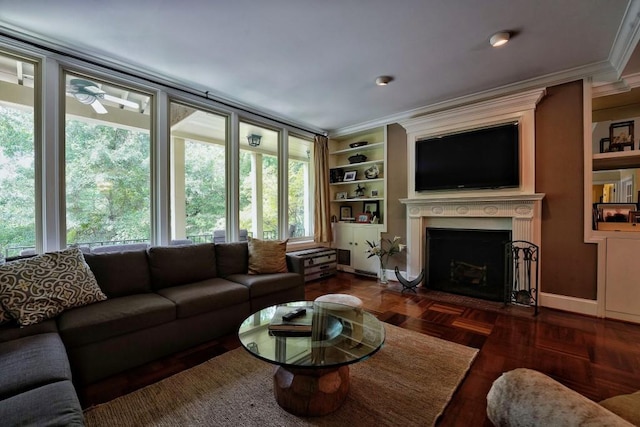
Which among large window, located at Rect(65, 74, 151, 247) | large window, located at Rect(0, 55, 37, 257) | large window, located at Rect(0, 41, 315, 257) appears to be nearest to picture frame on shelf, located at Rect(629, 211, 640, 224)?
large window, located at Rect(0, 41, 315, 257)

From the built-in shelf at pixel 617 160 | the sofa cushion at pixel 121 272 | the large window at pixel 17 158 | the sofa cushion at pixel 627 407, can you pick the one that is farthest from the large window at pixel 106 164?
the built-in shelf at pixel 617 160

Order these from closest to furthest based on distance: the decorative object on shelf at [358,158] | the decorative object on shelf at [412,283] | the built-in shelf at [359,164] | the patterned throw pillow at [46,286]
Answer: the patterned throw pillow at [46,286]
the decorative object on shelf at [412,283]
the built-in shelf at [359,164]
the decorative object on shelf at [358,158]

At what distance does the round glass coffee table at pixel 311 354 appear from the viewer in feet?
4.56

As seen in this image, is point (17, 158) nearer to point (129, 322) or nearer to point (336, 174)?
point (129, 322)

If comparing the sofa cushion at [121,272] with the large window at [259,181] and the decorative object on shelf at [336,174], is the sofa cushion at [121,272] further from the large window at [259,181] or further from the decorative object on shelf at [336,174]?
the decorative object on shelf at [336,174]

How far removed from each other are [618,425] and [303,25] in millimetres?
2643

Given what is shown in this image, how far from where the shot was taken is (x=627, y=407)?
97 cm

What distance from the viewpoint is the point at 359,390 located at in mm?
1665

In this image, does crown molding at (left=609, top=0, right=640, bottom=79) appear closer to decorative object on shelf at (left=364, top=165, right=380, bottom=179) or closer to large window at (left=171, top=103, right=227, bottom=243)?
decorative object on shelf at (left=364, top=165, right=380, bottom=179)

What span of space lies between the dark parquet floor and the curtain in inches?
69.5

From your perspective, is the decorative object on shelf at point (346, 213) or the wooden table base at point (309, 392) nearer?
the wooden table base at point (309, 392)

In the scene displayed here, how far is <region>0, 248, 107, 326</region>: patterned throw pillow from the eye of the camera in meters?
1.67

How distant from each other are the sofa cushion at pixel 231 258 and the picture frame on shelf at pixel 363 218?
7.44ft

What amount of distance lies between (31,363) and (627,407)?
2.47 metres
